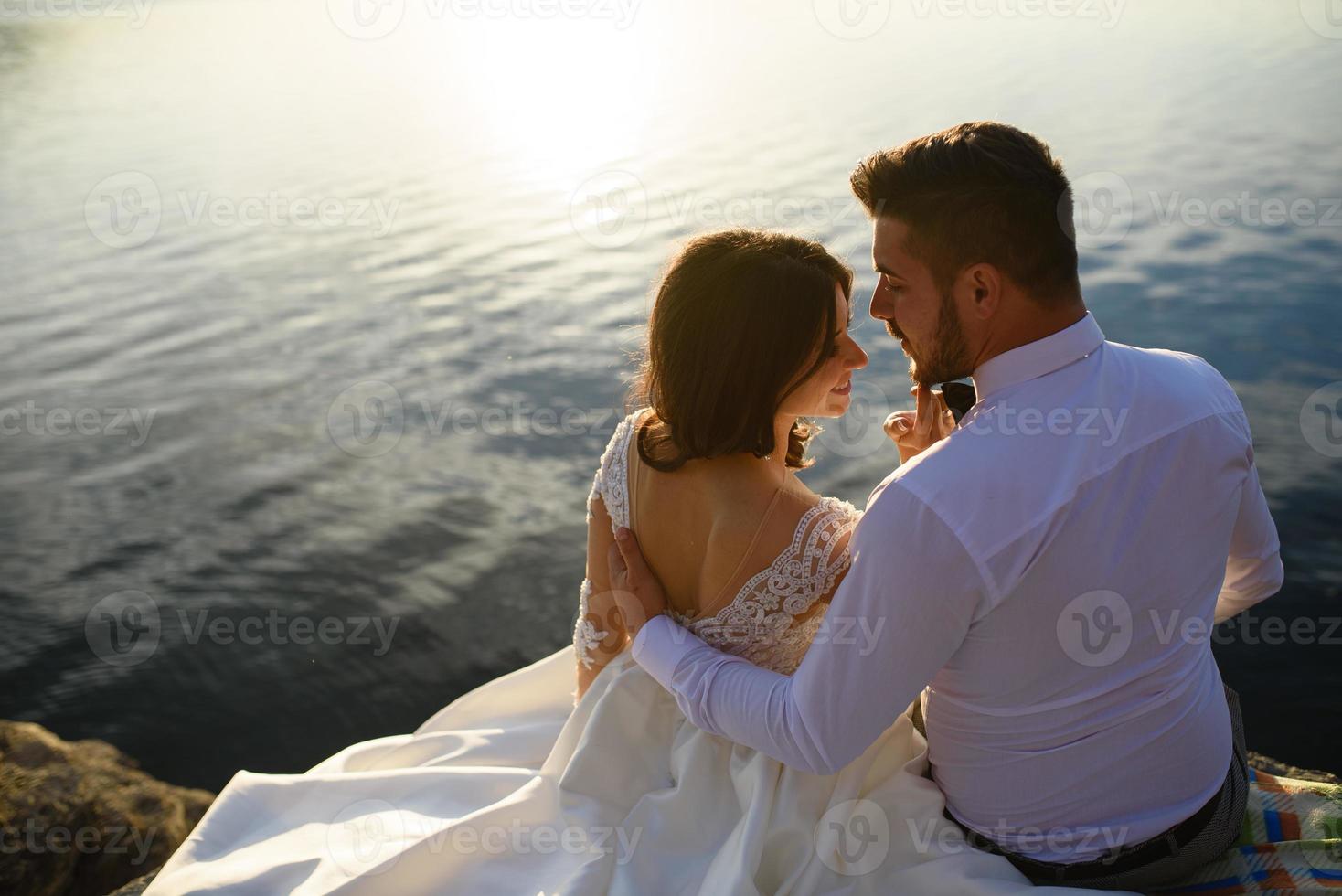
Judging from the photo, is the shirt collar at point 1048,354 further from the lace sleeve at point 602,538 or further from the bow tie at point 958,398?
the lace sleeve at point 602,538

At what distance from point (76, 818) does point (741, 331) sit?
9.65ft

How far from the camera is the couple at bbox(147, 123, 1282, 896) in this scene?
186cm

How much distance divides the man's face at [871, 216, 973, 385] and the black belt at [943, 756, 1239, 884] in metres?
0.95

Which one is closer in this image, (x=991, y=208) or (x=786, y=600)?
(x=991, y=208)

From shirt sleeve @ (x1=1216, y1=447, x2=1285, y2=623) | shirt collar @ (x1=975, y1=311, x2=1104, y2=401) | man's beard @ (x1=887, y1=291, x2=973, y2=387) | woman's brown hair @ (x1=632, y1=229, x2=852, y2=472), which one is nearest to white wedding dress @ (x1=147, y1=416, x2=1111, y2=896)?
woman's brown hair @ (x1=632, y1=229, x2=852, y2=472)

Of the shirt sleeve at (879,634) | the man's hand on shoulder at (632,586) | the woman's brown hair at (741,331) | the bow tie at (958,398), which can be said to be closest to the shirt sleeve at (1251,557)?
the bow tie at (958,398)

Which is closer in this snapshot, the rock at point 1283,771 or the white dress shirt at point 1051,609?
the white dress shirt at point 1051,609

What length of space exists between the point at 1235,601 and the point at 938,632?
3.56ft

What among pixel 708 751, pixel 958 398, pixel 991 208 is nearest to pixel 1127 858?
pixel 708 751

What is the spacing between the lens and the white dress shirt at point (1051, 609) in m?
1.82

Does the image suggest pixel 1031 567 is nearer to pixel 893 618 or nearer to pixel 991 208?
pixel 893 618

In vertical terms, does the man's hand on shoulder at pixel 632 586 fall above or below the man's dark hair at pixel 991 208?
below

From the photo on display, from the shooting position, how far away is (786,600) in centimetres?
236

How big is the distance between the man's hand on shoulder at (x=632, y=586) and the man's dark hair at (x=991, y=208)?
0.95 m
